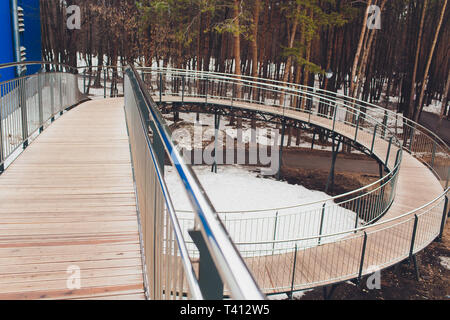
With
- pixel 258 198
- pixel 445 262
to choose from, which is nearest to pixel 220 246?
pixel 445 262

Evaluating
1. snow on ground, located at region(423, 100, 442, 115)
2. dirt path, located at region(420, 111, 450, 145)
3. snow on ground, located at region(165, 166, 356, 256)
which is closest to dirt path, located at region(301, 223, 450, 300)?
snow on ground, located at region(165, 166, 356, 256)

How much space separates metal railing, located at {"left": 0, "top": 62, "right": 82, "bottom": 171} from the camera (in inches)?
240

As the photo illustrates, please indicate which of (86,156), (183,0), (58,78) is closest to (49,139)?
(86,156)

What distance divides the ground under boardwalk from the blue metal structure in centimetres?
771

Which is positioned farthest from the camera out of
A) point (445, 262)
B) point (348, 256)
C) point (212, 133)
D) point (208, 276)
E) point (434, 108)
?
point (434, 108)

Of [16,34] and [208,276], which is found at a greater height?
[16,34]

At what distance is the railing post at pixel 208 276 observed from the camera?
52.8 inches

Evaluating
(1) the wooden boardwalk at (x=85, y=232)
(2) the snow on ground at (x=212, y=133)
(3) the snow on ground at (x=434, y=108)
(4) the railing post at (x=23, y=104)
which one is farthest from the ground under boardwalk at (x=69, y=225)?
(3) the snow on ground at (x=434, y=108)

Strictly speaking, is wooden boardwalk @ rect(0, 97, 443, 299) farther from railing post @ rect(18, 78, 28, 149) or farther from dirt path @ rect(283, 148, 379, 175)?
dirt path @ rect(283, 148, 379, 175)

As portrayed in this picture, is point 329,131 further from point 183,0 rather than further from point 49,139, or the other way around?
point 49,139

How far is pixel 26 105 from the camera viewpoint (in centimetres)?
713

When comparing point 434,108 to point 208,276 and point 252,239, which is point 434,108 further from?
point 208,276

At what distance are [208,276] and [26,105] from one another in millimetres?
6692

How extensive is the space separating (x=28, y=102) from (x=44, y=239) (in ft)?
14.8
